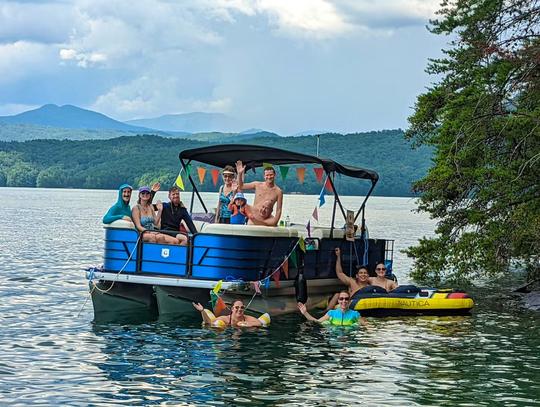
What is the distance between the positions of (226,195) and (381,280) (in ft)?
14.3

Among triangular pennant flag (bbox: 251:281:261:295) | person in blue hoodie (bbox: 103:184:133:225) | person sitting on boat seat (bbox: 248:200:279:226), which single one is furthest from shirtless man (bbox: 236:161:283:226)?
person in blue hoodie (bbox: 103:184:133:225)

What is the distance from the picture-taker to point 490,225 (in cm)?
2395

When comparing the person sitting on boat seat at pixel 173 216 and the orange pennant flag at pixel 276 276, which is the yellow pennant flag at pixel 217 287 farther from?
the person sitting on boat seat at pixel 173 216

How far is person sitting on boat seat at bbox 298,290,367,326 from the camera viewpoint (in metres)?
19.2

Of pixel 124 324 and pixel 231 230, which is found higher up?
pixel 231 230

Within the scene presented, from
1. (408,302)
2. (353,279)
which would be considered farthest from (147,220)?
(408,302)

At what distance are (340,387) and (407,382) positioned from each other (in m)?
1.08

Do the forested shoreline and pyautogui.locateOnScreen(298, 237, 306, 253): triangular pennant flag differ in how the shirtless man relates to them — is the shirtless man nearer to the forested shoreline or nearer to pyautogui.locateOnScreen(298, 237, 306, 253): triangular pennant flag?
pyautogui.locateOnScreen(298, 237, 306, 253): triangular pennant flag

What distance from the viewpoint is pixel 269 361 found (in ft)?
49.5

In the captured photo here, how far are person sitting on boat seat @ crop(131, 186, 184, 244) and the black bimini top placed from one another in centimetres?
215

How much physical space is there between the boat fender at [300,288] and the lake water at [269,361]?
19.0 inches

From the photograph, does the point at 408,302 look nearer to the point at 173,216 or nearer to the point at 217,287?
the point at 217,287

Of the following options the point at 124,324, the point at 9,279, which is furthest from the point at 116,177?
the point at 124,324

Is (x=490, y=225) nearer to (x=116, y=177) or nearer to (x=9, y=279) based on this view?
(x=9, y=279)
